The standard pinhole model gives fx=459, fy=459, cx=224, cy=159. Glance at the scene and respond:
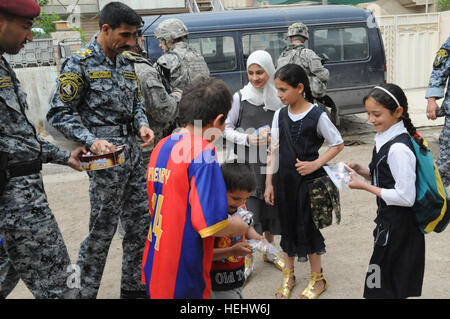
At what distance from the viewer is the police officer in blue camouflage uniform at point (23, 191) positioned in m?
2.23

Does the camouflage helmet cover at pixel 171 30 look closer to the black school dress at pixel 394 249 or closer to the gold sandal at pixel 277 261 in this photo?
the gold sandal at pixel 277 261

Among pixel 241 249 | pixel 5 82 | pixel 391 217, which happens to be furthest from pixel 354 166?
pixel 5 82

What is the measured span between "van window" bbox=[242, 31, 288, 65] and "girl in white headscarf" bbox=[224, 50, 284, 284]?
513 cm

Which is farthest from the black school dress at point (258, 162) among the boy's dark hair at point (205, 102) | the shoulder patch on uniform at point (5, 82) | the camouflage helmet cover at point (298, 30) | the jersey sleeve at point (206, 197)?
the camouflage helmet cover at point (298, 30)

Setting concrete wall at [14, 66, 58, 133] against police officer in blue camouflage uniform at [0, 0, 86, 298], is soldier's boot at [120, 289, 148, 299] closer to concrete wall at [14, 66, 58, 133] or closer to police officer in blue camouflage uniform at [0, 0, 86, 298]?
police officer in blue camouflage uniform at [0, 0, 86, 298]

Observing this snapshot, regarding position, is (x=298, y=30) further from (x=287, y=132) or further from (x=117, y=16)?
(x=117, y=16)

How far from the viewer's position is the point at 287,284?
3.43 meters

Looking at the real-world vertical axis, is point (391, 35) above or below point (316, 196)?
above

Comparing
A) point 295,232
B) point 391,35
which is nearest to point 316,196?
point 295,232

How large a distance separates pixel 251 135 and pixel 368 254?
5.02 feet

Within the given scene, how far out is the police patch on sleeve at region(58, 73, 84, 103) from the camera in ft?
9.48

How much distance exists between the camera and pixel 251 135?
136 inches

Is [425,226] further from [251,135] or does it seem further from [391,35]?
[391,35]

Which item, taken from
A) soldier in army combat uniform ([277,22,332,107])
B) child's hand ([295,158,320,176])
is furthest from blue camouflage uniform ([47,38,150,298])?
soldier in army combat uniform ([277,22,332,107])
